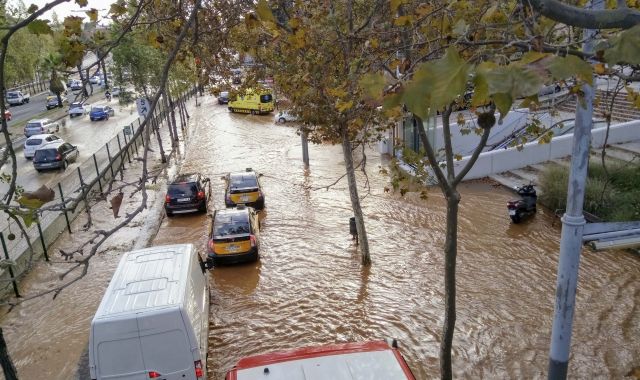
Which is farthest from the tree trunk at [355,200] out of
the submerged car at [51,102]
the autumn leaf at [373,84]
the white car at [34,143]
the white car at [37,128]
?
the submerged car at [51,102]

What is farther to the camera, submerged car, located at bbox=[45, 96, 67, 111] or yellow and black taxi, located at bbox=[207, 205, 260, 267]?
submerged car, located at bbox=[45, 96, 67, 111]

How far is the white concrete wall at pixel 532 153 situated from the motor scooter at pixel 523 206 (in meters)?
4.16

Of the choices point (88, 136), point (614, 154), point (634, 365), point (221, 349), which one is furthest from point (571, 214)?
point (88, 136)

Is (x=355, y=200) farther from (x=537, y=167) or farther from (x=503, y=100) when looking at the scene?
(x=503, y=100)

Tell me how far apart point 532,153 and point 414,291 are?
34.8ft

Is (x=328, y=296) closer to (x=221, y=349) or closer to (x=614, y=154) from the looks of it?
(x=221, y=349)

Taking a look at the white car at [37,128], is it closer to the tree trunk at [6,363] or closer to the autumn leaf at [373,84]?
the tree trunk at [6,363]

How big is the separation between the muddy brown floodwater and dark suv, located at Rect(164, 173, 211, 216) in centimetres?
46

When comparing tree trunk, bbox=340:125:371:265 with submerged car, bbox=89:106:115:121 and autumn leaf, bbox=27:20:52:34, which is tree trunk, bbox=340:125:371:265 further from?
submerged car, bbox=89:106:115:121

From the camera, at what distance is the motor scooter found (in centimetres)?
1486

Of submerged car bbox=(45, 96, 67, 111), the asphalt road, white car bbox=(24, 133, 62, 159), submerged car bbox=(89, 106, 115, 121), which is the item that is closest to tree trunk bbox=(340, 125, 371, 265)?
the asphalt road

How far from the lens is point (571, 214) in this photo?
5.55m

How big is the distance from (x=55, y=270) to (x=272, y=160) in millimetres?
13229

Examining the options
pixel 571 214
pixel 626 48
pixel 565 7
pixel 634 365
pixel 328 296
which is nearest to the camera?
pixel 626 48
